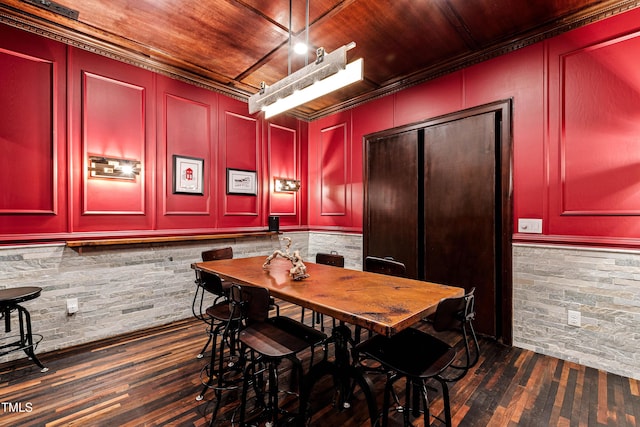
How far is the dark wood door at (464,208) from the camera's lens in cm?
294

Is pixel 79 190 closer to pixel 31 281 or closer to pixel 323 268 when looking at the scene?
pixel 31 281

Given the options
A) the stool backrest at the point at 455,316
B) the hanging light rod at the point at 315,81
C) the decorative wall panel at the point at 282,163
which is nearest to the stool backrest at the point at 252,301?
the stool backrest at the point at 455,316

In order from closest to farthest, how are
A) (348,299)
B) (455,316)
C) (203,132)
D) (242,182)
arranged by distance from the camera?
1. (455,316)
2. (348,299)
3. (203,132)
4. (242,182)

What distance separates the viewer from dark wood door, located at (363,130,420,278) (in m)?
3.55

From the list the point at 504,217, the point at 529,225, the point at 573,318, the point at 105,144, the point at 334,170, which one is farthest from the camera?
the point at 334,170

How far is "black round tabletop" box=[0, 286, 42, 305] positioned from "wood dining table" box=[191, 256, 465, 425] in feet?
4.59

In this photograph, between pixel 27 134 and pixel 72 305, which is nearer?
pixel 27 134

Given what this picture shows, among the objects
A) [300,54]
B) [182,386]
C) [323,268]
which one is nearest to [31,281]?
[182,386]

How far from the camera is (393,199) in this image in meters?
3.76

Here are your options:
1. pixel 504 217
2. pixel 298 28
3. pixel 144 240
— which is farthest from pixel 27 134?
pixel 504 217

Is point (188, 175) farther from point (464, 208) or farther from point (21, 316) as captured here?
point (464, 208)

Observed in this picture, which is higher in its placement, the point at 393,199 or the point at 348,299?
the point at 393,199

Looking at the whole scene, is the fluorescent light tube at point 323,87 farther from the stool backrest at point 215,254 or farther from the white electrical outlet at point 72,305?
the white electrical outlet at point 72,305

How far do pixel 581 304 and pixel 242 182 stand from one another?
387 cm
